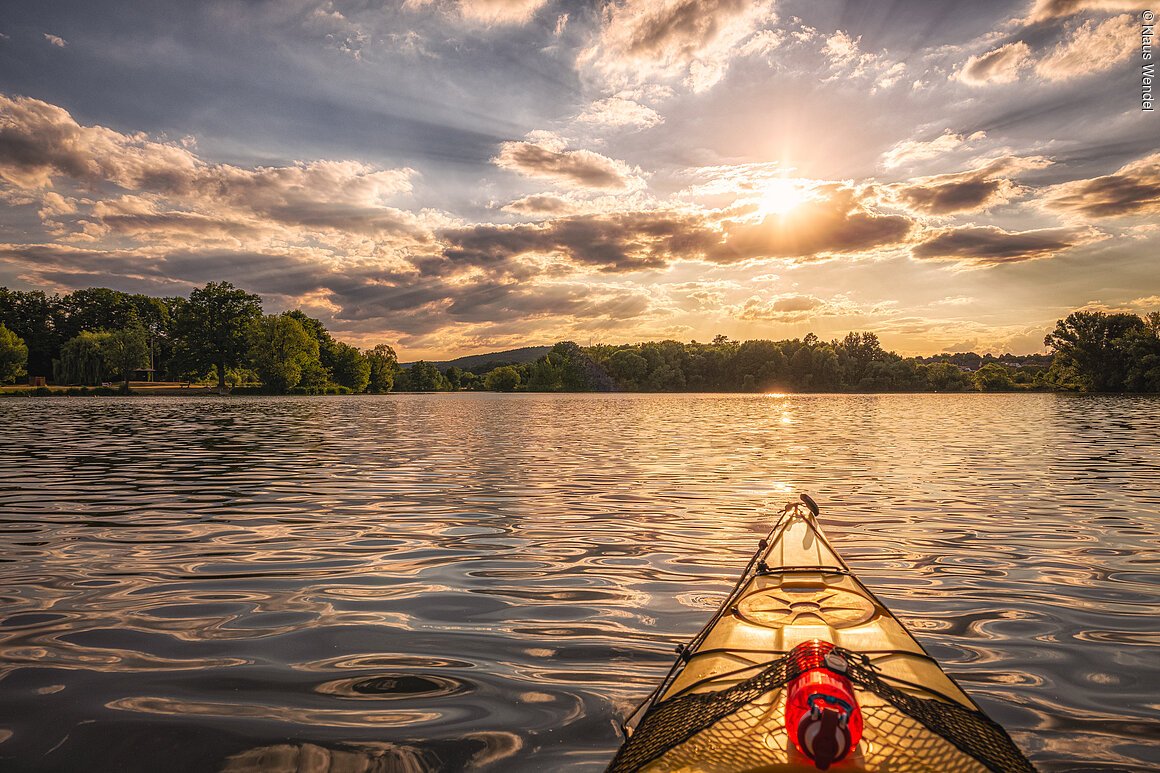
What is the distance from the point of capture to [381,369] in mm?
→ 172125

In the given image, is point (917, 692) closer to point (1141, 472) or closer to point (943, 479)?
point (943, 479)

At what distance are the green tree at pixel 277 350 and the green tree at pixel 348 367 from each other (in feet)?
92.4

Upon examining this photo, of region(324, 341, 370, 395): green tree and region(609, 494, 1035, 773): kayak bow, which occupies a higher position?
region(324, 341, 370, 395): green tree

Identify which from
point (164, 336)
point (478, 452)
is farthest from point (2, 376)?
point (478, 452)

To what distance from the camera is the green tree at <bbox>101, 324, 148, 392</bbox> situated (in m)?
117

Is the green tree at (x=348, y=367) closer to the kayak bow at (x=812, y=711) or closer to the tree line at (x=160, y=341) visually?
the tree line at (x=160, y=341)

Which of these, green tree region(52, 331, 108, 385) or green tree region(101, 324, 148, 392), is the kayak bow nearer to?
green tree region(101, 324, 148, 392)

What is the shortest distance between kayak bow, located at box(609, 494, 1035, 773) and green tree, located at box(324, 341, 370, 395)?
526 feet

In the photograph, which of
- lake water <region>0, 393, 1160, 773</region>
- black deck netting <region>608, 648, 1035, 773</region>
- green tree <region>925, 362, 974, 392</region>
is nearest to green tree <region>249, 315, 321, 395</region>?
lake water <region>0, 393, 1160, 773</region>

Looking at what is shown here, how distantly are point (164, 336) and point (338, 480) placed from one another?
496ft

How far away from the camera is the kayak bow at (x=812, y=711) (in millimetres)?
3295

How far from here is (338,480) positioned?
19.8 m

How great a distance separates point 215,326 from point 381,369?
161ft

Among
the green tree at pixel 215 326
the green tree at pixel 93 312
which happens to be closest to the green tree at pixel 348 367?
the green tree at pixel 215 326
